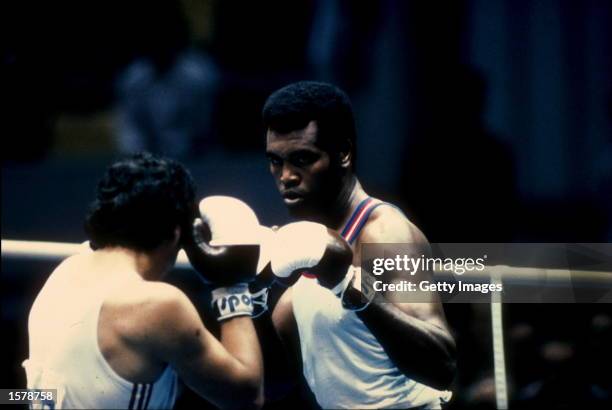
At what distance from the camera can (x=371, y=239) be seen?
2568 mm

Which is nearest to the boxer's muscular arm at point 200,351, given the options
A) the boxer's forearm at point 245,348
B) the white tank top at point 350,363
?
the boxer's forearm at point 245,348

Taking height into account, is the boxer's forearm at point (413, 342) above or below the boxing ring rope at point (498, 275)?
below

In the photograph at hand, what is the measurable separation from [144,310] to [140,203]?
0.27m

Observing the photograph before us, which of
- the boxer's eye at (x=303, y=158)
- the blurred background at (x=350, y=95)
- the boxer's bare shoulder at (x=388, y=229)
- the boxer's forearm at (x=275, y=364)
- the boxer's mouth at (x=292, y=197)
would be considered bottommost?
the boxer's forearm at (x=275, y=364)

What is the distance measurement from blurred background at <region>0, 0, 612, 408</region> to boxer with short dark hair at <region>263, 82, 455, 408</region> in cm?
132

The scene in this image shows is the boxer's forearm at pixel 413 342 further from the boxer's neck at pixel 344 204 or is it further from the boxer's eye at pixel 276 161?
the boxer's eye at pixel 276 161

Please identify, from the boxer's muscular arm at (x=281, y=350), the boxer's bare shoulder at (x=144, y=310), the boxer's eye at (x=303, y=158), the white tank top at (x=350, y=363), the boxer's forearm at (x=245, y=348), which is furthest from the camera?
the boxer's muscular arm at (x=281, y=350)

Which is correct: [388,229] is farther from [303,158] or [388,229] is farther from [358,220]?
[303,158]

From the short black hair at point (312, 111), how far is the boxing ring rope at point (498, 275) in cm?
51

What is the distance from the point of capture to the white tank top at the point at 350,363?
2.59 meters

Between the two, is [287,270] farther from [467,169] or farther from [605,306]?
[467,169]

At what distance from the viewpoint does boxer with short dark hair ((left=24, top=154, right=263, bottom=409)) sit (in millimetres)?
Result: 2355
